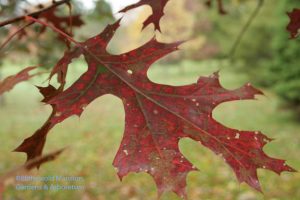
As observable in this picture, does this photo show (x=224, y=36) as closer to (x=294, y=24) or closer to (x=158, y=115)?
(x=294, y=24)

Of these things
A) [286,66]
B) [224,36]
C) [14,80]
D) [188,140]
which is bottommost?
[224,36]

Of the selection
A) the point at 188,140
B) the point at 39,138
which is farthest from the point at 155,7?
the point at 188,140

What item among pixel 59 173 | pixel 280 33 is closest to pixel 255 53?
pixel 280 33

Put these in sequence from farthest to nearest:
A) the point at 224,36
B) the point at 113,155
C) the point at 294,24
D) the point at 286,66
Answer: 1. the point at 224,36
2. the point at 286,66
3. the point at 113,155
4. the point at 294,24

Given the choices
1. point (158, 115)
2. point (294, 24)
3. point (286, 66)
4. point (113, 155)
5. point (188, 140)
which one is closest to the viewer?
point (158, 115)

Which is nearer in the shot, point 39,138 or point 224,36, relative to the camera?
point 39,138

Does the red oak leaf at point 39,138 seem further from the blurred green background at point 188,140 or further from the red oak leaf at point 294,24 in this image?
the red oak leaf at point 294,24

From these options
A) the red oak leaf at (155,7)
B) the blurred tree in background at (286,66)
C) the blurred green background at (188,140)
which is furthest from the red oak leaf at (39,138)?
the blurred tree in background at (286,66)

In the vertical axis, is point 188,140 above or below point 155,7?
below

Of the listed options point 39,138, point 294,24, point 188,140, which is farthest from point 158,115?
point 188,140
